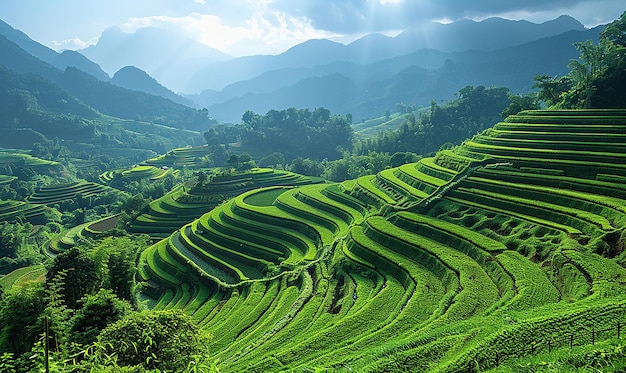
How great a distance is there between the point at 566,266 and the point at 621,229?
3531 millimetres

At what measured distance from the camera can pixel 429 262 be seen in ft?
79.4

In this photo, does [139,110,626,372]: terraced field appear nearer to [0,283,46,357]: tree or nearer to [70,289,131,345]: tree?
[70,289,131,345]: tree

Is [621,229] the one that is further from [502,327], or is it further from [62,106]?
[62,106]

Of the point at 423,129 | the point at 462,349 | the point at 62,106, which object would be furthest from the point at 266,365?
the point at 62,106

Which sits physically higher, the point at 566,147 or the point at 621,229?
the point at 566,147

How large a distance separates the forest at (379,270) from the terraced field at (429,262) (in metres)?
0.10

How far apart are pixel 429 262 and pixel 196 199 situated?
137 feet

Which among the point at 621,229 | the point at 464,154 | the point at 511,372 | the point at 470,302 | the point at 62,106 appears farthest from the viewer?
the point at 62,106

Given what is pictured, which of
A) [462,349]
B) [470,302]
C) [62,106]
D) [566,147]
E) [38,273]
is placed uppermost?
[62,106]

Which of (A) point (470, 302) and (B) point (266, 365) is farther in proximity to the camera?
(A) point (470, 302)

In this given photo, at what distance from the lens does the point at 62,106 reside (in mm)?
177125

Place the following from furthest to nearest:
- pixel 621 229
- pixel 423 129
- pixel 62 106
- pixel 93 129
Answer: pixel 62 106
pixel 93 129
pixel 423 129
pixel 621 229

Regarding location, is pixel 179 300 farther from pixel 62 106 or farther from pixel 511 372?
pixel 62 106

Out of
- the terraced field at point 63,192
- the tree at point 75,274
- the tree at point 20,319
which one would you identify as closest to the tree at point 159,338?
the tree at point 20,319
